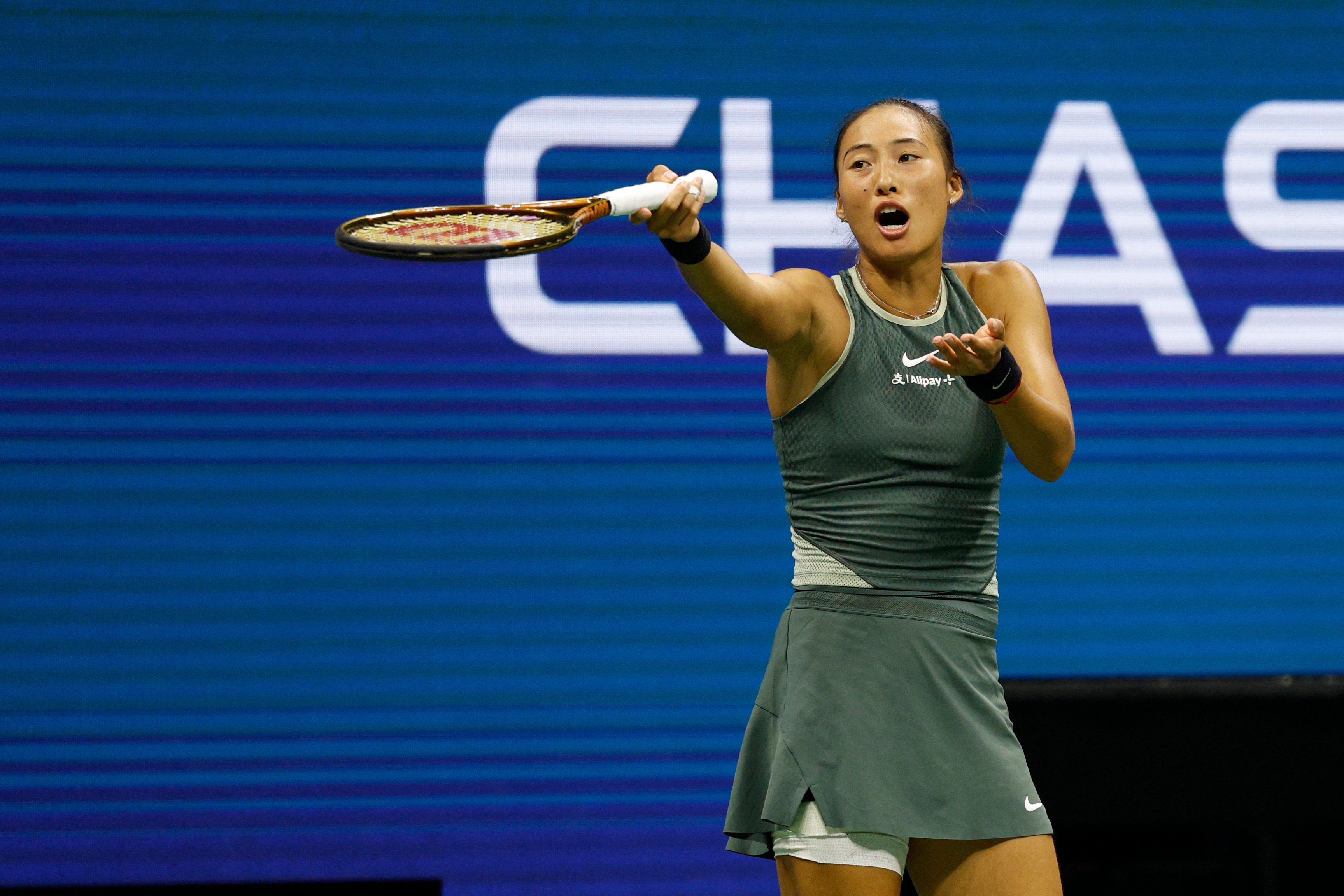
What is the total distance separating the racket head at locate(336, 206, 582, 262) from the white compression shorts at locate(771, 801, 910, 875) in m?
0.93

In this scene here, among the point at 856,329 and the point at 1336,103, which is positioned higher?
the point at 1336,103

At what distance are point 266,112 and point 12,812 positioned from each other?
2090mm

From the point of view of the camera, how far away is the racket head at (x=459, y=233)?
187cm

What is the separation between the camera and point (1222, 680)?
13.2ft

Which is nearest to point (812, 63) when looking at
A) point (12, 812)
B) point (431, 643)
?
point (431, 643)

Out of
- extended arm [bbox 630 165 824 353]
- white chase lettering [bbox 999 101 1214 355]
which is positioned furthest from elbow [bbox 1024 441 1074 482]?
white chase lettering [bbox 999 101 1214 355]

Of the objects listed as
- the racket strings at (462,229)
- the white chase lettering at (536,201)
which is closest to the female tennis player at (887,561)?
the racket strings at (462,229)

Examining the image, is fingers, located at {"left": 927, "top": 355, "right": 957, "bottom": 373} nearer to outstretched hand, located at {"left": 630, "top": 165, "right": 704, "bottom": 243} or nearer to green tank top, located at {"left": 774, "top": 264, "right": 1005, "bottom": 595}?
green tank top, located at {"left": 774, "top": 264, "right": 1005, "bottom": 595}

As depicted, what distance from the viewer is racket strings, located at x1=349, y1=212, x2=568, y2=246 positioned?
2.12 m

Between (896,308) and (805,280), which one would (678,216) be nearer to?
(805,280)

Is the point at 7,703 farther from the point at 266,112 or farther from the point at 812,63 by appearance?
the point at 812,63

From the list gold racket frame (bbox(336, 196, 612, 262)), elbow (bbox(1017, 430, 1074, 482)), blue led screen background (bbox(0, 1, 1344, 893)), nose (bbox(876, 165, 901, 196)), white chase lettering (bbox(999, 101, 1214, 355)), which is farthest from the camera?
white chase lettering (bbox(999, 101, 1214, 355))

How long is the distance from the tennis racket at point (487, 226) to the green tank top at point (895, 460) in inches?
14.5

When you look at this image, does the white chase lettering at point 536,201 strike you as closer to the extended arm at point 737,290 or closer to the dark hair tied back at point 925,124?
the dark hair tied back at point 925,124
